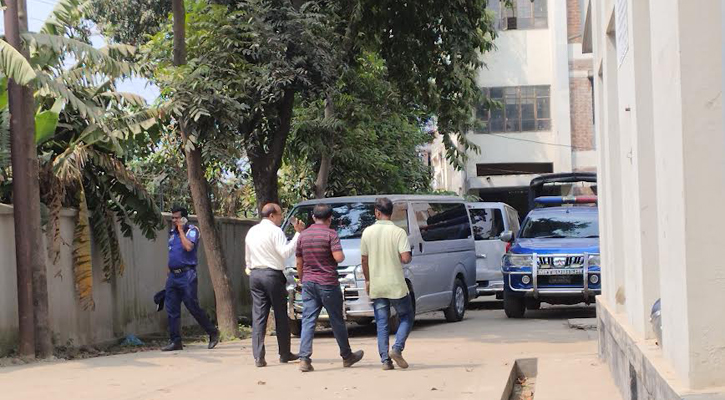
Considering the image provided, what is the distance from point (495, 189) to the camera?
4016 centimetres

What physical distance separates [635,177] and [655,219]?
375 mm

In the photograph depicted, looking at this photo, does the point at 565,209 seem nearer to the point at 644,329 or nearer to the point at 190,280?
the point at 190,280

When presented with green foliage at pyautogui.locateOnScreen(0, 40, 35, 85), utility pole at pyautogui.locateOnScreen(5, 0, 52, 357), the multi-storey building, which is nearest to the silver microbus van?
utility pole at pyautogui.locateOnScreen(5, 0, 52, 357)

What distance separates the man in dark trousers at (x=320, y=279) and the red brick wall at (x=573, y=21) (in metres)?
28.7

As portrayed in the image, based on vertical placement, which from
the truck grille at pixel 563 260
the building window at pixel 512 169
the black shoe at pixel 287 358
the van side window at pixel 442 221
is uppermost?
the building window at pixel 512 169

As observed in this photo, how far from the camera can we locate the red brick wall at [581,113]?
38250 millimetres

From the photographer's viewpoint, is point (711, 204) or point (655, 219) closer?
point (711, 204)

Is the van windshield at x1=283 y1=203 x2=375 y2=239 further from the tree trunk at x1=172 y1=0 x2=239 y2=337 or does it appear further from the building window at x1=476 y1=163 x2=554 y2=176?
the building window at x1=476 y1=163 x2=554 y2=176

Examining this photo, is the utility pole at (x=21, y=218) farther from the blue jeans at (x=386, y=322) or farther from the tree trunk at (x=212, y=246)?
the blue jeans at (x=386, y=322)

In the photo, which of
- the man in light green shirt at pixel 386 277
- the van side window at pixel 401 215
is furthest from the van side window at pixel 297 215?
the man in light green shirt at pixel 386 277

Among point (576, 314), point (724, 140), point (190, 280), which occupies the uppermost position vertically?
point (724, 140)

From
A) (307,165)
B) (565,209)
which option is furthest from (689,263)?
(307,165)

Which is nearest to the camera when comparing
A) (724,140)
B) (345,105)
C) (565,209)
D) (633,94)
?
(724,140)

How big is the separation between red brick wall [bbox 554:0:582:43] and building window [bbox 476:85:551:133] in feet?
6.76
